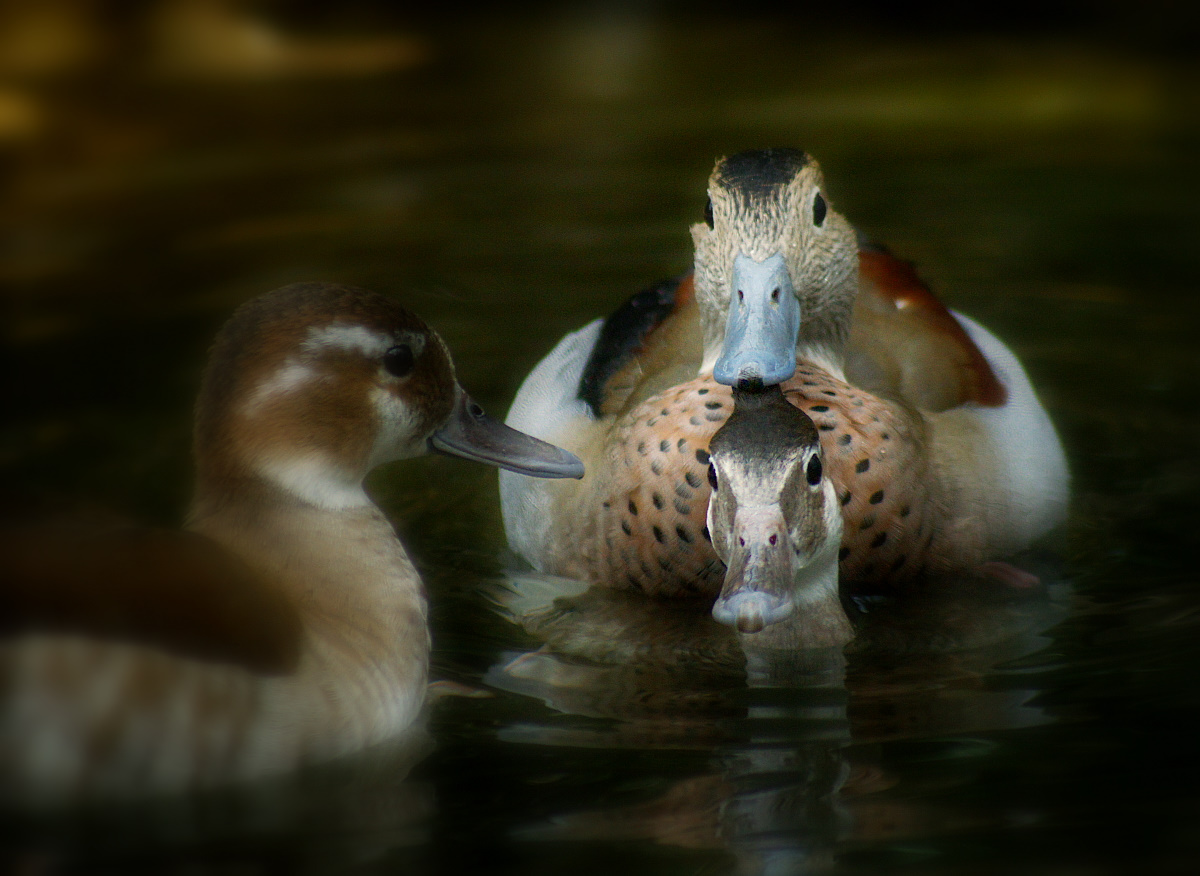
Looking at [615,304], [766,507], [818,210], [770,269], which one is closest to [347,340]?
[766,507]

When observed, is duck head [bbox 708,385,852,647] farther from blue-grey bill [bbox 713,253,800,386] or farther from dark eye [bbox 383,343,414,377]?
dark eye [bbox 383,343,414,377]

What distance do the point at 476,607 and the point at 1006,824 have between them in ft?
6.47

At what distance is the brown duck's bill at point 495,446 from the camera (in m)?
4.89

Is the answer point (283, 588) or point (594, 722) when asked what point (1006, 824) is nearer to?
point (594, 722)

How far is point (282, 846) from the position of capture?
3824mm

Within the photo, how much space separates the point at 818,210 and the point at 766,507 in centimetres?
144

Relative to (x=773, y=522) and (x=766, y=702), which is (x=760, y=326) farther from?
(x=766, y=702)

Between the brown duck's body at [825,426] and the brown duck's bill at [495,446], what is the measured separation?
24cm

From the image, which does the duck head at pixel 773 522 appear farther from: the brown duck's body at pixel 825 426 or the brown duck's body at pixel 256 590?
the brown duck's body at pixel 256 590

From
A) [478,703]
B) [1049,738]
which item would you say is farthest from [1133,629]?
[478,703]

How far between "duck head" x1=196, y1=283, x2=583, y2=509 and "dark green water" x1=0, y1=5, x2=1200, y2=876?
442 millimetres

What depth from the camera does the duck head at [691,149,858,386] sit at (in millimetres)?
4949

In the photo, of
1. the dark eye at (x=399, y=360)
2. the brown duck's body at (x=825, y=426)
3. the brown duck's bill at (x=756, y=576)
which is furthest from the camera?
the brown duck's body at (x=825, y=426)

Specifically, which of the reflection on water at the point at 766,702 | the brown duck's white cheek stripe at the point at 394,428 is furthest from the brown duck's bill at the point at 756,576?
the brown duck's white cheek stripe at the point at 394,428
